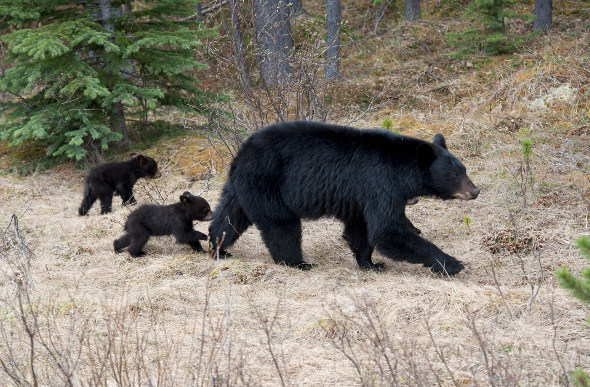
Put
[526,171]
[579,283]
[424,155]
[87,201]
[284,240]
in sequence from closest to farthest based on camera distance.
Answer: [579,283], [424,155], [284,240], [526,171], [87,201]

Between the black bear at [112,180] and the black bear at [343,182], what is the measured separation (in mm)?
4195

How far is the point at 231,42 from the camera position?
9992 mm

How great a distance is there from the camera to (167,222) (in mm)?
7695

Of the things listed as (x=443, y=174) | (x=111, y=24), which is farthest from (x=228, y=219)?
(x=111, y=24)

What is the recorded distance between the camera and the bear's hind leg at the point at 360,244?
748 cm

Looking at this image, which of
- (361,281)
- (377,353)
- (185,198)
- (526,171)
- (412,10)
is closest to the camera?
(377,353)

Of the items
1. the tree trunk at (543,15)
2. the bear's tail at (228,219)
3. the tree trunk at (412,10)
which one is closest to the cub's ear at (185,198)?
the bear's tail at (228,219)

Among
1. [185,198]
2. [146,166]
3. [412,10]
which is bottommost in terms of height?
[146,166]

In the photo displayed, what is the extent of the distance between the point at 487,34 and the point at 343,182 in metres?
9.62

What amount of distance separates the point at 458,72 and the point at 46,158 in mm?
9783

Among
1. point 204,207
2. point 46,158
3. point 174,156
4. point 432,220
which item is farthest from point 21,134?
point 432,220

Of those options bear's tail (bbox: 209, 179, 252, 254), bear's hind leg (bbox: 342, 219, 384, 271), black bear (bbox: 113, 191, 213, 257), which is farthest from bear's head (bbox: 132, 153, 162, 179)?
bear's hind leg (bbox: 342, 219, 384, 271)

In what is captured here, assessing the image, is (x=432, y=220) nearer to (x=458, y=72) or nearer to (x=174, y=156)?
(x=174, y=156)

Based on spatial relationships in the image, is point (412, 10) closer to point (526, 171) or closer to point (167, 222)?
point (526, 171)
